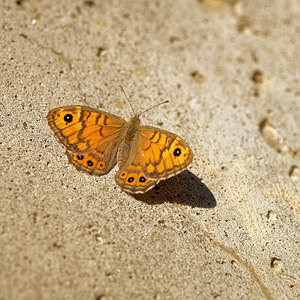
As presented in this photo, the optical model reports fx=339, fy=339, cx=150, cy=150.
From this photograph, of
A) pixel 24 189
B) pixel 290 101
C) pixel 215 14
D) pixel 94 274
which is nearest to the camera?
pixel 94 274

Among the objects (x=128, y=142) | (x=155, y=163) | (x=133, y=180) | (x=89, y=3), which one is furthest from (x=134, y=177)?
(x=89, y=3)

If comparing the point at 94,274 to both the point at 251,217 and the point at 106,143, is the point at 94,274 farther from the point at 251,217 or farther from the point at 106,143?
the point at 251,217

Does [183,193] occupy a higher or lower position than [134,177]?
lower

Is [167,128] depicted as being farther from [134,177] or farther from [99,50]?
[99,50]

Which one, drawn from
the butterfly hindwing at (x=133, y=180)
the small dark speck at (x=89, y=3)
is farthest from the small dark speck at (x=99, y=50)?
the butterfly hindwing at (x=133, y=180)

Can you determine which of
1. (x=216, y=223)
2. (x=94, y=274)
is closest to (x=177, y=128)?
(x=216, y=223)

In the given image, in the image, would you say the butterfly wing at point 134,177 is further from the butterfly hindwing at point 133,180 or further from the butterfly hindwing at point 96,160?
the butterfly hindwing at point 96,160
